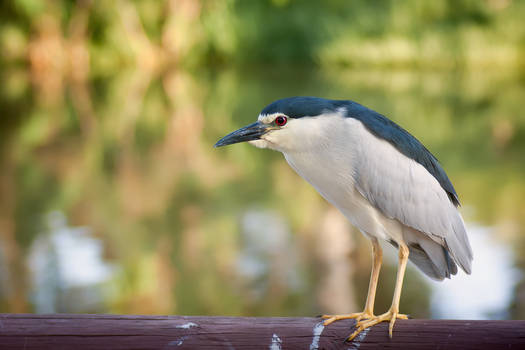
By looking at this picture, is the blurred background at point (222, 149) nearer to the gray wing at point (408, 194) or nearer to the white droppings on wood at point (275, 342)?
the gray wing at point (408, 194)

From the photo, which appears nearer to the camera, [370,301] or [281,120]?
[281,120]

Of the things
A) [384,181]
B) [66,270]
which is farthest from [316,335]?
[66,270]

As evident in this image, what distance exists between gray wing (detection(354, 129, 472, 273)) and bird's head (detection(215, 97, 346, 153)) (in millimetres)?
126

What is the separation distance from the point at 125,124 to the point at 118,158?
3.09m

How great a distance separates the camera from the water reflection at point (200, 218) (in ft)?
17.1

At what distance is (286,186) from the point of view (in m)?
8.73

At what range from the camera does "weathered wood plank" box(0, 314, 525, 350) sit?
4.75 ft

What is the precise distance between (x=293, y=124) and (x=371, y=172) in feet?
0.82

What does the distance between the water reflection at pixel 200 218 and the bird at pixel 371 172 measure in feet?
10.0

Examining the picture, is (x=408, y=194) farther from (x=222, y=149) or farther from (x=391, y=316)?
(x=222, y=149)

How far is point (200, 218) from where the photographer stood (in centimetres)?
716

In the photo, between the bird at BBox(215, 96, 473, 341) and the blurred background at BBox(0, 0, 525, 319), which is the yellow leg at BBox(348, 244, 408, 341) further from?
the blurred background at BBox(0, 0, 525, 319)

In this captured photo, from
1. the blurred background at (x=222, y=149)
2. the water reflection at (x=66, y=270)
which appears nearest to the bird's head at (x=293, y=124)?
the blurred background at (x=222, y=149)

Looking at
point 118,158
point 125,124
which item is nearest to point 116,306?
point 118,158
